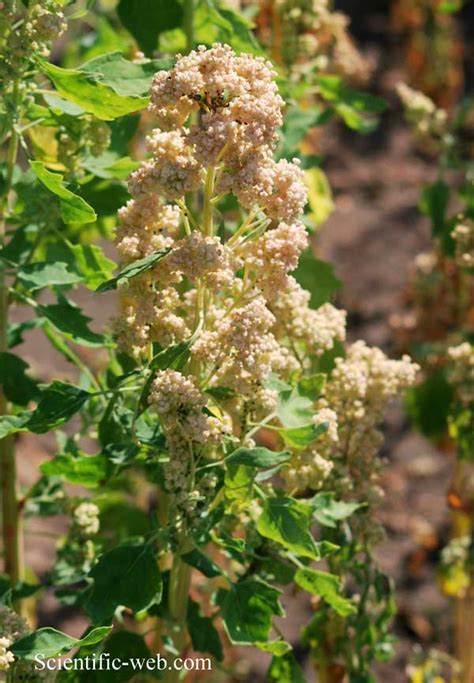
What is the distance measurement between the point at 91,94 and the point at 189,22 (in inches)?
24.5

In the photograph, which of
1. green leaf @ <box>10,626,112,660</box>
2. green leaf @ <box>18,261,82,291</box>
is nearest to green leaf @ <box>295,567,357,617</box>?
green leaf @ <box>10,626,112,660</box>

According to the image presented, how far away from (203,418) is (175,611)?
0.52 metres

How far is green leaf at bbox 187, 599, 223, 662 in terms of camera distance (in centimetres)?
209

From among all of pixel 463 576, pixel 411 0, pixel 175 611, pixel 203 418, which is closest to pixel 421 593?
pixel 463 576

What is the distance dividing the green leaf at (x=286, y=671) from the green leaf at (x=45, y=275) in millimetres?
796

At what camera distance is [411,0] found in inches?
219

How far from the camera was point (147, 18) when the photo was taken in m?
2.33

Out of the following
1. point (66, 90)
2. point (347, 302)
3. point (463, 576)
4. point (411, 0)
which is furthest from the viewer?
point (411, 0)

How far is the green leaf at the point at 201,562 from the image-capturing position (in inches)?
74.4

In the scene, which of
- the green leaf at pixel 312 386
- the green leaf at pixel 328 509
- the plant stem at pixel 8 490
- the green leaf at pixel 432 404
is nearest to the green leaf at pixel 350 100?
the green leaf at pixel 432 404

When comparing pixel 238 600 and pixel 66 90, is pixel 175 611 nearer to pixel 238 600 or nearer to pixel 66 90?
pixel 238 600

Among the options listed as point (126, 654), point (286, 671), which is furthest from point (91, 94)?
point (286, 671)

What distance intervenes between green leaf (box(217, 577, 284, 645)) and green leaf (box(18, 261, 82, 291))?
0.60 metres

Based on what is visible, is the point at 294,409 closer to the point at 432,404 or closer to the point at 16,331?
the point at 16,331
